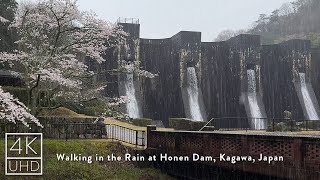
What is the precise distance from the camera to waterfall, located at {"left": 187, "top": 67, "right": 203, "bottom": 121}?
33781mm

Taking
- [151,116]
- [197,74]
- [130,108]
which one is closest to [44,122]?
[130,108]

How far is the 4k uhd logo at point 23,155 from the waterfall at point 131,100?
16221 mm

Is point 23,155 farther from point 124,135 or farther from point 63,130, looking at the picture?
point 124,135

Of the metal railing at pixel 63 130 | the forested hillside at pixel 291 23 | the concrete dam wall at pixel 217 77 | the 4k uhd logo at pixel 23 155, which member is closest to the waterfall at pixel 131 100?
the concrete dam wall at pixel 217 77

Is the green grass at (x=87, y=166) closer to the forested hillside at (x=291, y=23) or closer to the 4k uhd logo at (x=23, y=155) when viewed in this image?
the 4k uhd logo at (x=23, y=155)

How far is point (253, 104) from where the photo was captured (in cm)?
3731

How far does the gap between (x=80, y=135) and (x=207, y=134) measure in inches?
266

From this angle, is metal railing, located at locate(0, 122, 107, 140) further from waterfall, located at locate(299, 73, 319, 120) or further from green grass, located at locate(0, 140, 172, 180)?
waterfall, located at locate(299, 73, 319, 120)

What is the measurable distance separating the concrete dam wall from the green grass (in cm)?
1547

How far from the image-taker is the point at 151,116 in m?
34.6

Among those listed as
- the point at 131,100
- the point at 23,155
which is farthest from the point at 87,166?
the point at 131,100

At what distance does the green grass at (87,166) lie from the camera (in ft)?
45.1

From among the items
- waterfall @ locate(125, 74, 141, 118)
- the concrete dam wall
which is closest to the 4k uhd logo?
waterfall @ locate(125, 74, 141, 118)

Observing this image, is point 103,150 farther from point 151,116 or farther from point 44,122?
point 151,116
